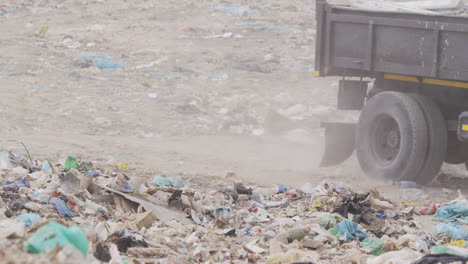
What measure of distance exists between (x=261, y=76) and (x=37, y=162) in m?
6.56

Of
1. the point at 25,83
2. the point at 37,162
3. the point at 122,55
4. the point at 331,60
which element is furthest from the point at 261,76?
the point at 37,162

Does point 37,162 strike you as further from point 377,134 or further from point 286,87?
point 286,87

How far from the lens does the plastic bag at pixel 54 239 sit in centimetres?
343

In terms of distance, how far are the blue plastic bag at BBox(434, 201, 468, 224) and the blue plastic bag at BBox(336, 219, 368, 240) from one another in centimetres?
108

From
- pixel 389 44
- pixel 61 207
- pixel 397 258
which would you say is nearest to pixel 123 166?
pixel 61 207

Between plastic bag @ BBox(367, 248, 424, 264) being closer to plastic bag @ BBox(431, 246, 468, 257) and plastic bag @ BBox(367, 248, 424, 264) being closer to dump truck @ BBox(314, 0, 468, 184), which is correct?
plastic bag @ BBox(431, 246, 468, 257)

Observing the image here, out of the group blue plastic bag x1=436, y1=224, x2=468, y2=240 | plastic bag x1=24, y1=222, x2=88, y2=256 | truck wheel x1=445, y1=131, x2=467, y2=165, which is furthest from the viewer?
truck wheel x1=445, y1=131, x2=467, y2=165

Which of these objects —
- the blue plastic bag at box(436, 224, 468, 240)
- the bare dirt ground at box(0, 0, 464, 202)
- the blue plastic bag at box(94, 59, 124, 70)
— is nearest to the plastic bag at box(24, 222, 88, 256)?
the blue plastic bag at box(436, 224, 468, 240)

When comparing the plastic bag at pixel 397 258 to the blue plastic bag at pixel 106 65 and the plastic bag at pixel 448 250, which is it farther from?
the blue plastic bag at pixel 106 65

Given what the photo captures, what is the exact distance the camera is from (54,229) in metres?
3.53

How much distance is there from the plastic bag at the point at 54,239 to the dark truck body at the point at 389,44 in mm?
4768

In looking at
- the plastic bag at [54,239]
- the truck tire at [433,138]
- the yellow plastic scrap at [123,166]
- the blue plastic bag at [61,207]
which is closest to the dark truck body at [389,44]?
the truck tire at [433,138]

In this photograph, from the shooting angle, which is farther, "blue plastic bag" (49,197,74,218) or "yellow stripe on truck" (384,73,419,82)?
"yellow stripe on truck" (384,73,419,82)

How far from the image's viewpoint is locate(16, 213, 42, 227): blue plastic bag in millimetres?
5473
